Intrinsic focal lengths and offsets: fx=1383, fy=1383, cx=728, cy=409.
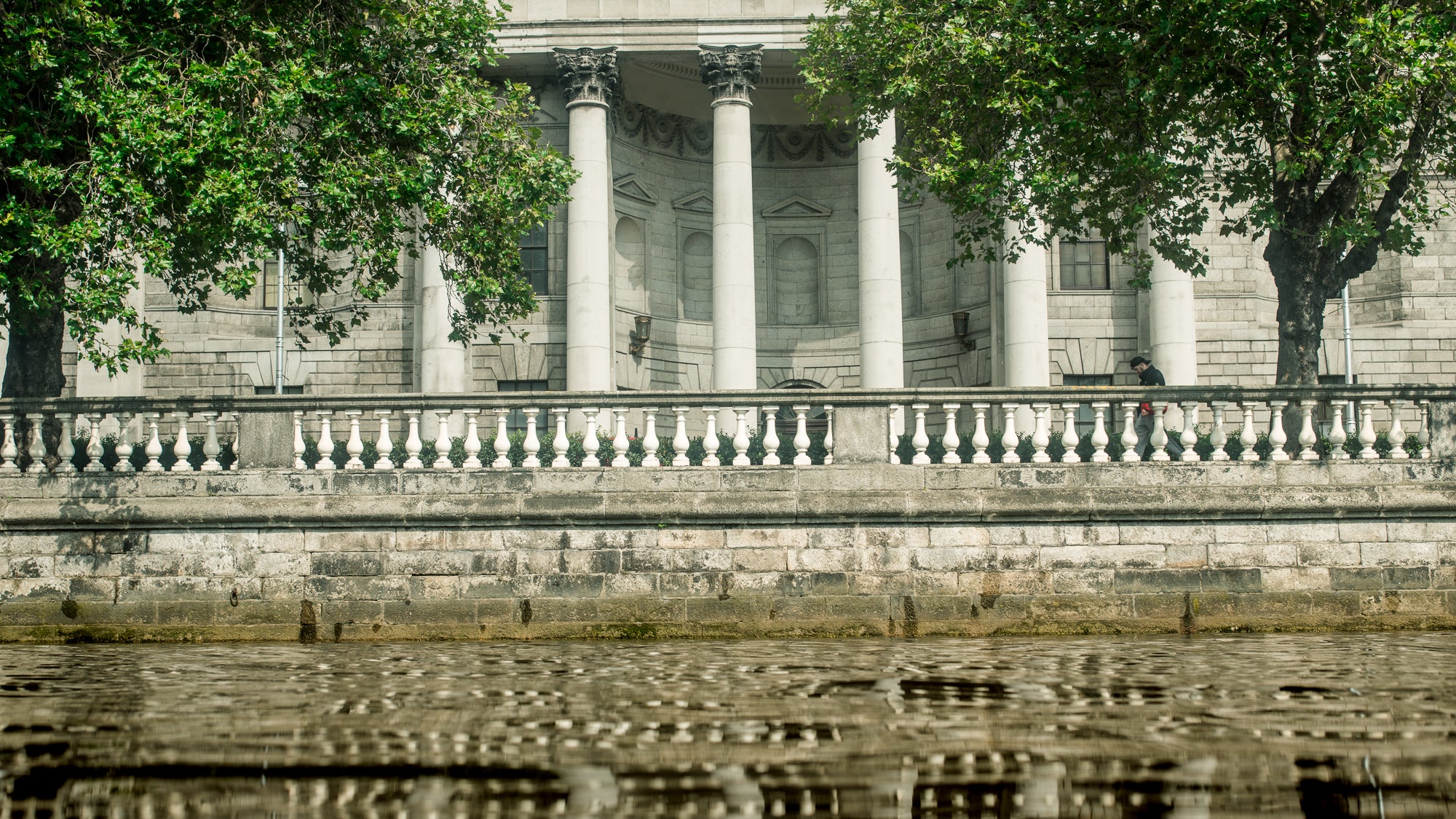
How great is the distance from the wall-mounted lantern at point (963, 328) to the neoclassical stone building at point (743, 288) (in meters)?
0.09

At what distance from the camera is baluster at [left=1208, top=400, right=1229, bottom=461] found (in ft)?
51.5

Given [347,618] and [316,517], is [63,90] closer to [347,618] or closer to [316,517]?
[316,517]

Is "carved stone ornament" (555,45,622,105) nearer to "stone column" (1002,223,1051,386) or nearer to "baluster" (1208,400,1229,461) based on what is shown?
"stone column" (1002,223,1051,386)

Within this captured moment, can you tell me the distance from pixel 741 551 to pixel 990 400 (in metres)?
3.48

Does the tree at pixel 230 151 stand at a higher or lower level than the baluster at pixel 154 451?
higher

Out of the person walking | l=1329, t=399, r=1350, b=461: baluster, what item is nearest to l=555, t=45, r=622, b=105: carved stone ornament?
the person walking

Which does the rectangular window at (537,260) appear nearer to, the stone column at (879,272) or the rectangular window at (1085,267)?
the stone column at (879,272)

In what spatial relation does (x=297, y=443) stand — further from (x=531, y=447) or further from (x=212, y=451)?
(x=531, y=447)

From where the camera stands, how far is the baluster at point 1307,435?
1599 cm

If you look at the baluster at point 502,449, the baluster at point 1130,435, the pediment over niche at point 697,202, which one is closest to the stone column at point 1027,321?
the pediment over niche at point 697,202

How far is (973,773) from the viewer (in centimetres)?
661

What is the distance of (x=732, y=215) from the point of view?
30.8 m

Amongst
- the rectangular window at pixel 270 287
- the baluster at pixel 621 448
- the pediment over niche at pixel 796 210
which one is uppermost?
the pediment over niche at pixel 796 210

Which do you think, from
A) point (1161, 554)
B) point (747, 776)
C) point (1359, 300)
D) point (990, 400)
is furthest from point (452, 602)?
point (1359, 300)
